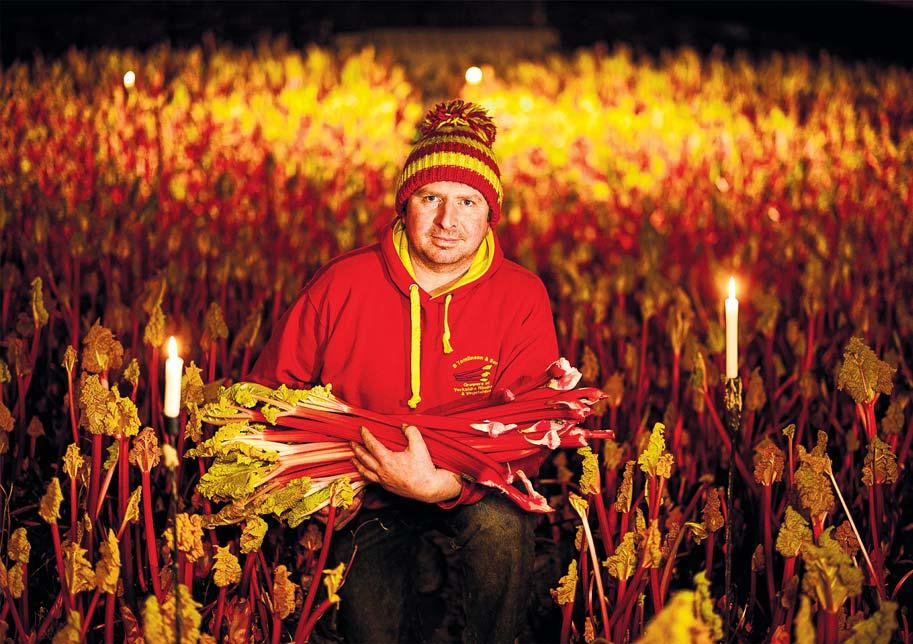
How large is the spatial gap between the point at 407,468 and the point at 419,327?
0.29 metres

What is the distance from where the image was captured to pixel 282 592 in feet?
5.36

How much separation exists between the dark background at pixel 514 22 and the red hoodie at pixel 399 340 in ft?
18.6

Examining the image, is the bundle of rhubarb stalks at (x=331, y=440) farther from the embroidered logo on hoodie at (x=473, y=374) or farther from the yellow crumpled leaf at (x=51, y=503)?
the yellow crumpled leaf at (x=51, y=503)

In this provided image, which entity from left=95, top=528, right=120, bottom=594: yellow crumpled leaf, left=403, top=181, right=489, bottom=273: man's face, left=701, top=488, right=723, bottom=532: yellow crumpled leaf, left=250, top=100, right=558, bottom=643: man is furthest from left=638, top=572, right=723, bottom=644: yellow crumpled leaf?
left=403, top=181, right=489, bottom=273: man's face

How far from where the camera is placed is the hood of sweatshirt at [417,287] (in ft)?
6.31

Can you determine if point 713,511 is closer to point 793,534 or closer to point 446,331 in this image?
point 793,534

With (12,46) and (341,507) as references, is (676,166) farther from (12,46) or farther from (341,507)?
(12,46)

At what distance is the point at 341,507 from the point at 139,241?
1897 millimetres

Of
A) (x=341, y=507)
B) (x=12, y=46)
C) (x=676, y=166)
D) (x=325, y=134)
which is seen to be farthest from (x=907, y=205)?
(x=12, y=46)

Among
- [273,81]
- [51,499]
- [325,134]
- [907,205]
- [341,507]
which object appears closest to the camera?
[51,499]

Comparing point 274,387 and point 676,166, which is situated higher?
point 676,166

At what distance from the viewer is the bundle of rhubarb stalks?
174cm

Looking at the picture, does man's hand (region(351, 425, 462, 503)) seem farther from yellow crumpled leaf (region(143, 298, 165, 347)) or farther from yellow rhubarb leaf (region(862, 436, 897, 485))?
yellow rhubarb leaf (region(862, 436, 897, 485))

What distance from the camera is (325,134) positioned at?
500 cm
